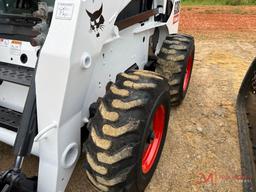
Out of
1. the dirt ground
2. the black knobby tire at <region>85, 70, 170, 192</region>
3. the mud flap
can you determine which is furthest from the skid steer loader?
the mud flap

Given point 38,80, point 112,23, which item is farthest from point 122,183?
point 112,23

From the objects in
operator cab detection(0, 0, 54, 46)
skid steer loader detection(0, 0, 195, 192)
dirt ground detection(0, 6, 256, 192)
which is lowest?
dirt ground detection(0, 6, 256, 192)

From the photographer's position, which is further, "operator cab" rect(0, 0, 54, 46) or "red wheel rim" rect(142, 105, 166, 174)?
"red wheel rim" rect(142, 105, 166, 174)

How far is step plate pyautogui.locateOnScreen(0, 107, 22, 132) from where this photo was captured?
2.48m

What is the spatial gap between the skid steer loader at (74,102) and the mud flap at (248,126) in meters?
0.98

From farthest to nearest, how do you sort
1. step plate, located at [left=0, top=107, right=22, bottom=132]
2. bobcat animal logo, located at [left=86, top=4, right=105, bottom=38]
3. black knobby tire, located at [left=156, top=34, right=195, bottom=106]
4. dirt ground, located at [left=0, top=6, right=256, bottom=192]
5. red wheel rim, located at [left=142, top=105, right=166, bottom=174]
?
black knobby tire, located at [left=156, top=34, right=195, bottom=106]
dirt ground, located at [left=0, top=6, right=256, bottom=192]
red wheel rim, located at [left=142, top=105, right=166, bottom=174]
step plate, located at [left=0, top=107, right=22, bottom=132]
bobcat animal logo, located at [left=86, top=4, right=105, bottom=38]

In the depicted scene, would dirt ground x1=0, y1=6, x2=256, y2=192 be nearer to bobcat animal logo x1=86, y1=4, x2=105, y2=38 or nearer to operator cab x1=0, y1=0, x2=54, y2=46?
operator cab x1=0, y1=0, x2=54, y2=46

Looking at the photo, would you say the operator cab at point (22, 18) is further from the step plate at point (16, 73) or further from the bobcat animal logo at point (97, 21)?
the bobcat animal logo at point (97, 21)

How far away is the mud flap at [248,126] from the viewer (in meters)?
3.03

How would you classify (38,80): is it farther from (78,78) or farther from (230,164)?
(230,164)

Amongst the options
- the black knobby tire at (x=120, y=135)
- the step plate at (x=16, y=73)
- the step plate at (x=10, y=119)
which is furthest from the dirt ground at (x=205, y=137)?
the step plate at (x=16, y=73)

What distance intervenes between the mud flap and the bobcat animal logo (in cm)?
185

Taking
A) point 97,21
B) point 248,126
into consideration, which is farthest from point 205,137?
point 97,21

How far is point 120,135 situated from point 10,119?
1014 millimetres
